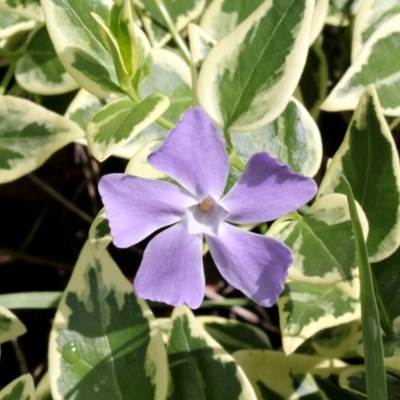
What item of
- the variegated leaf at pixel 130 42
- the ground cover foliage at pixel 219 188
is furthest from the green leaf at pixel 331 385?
the variegated leaf at pixel 130 42

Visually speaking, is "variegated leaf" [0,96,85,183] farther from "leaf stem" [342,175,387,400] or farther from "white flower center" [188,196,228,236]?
"leaf stem" [342,175,387,400]

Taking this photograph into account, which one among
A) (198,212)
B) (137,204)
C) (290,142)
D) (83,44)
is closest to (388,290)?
(290,142)

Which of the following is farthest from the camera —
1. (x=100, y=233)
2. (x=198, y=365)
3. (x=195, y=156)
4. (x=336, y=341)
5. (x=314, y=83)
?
(x=314, y=83)

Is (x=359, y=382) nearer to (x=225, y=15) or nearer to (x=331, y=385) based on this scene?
(x=331, y=385)

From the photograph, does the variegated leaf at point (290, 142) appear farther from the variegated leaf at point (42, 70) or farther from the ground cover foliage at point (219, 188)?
the variegated leaf at point (42, 70)

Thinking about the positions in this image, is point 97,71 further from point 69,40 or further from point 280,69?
point 280,69

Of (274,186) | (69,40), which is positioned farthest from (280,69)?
(69,40)
